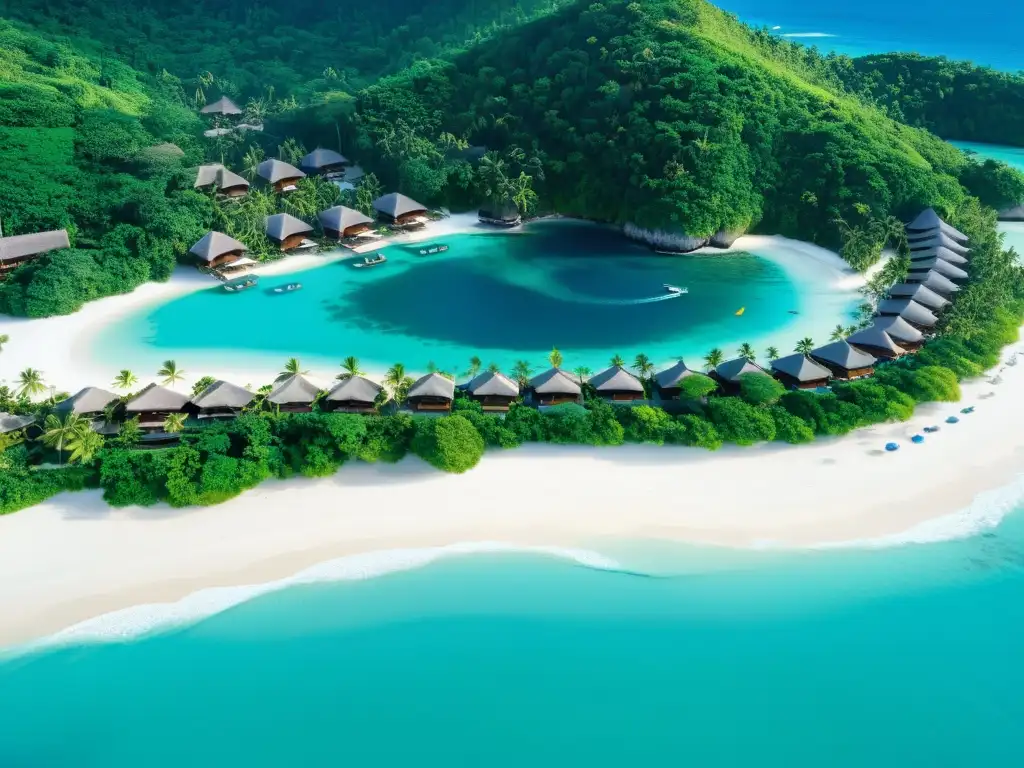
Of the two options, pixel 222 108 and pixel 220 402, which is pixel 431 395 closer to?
pixel 220 402

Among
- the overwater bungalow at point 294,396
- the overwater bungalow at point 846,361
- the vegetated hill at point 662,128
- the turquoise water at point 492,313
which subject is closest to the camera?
the overwater bungalow at point 294,396

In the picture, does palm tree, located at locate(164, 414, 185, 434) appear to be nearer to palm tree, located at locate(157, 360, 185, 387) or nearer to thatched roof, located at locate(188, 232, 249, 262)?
palm tree, located at locate(157, 360, 185, 387)

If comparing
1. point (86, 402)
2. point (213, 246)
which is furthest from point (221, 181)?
point (86, 402)

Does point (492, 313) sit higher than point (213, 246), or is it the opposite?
point (492, 313)

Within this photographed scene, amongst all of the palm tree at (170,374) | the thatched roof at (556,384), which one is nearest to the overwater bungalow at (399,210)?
the palm tree at (170,374)

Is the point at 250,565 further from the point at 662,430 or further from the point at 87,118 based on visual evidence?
the point at 87,118

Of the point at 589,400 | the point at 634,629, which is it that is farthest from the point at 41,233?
the point at 634,629

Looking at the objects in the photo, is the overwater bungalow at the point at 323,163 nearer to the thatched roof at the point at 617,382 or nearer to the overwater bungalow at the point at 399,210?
the overwater bungalow at the point at 399,210
